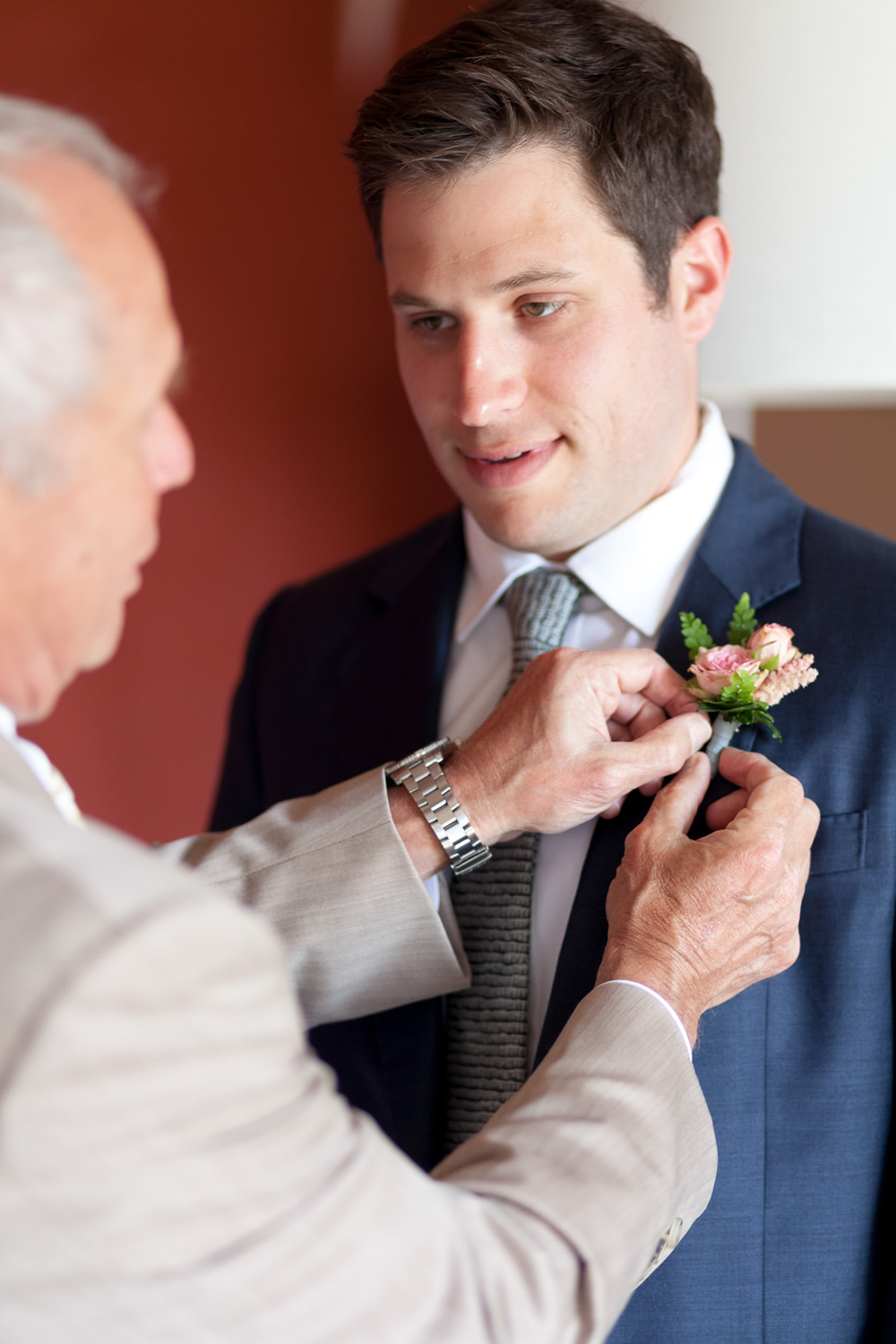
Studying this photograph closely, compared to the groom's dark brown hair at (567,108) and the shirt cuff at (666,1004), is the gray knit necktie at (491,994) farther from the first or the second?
the groom's dark brown hair at (567,108)

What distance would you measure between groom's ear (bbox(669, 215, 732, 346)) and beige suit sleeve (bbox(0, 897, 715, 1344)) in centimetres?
102

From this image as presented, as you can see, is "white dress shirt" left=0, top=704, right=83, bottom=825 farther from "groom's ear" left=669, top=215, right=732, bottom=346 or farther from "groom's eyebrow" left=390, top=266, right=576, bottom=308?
"groom's ear" left=669, top=215, right=732, bottom=346

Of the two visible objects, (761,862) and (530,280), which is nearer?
(761,862)

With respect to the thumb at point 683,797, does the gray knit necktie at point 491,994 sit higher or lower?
lower

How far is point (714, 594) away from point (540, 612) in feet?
0.68

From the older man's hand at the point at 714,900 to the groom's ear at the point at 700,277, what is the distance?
1.97ft

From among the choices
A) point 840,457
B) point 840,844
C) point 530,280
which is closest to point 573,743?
point 840,844

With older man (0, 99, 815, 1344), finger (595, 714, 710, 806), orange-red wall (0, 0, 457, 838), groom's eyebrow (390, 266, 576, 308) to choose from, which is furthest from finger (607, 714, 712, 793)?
orange-red wall (0, 0, 457, 838)

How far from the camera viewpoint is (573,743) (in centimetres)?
123

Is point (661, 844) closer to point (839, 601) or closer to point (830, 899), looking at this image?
point (830, 899)

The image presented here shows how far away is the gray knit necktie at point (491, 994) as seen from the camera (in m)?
1.30

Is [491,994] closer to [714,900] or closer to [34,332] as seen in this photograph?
[714,900]

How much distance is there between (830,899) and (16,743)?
2.68 feet

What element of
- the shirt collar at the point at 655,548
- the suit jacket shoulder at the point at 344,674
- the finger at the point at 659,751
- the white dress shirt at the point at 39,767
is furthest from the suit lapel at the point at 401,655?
the white dress shirt at the point at 39,767
